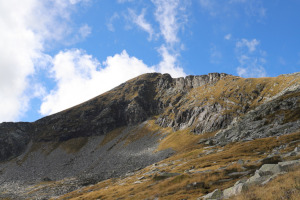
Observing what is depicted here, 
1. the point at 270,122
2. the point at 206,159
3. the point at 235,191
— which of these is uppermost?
the point at 235,191

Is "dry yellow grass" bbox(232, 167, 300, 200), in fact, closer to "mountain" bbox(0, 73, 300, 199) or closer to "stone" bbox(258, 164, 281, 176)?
"stone" bbox(258, 164, 281, 176)

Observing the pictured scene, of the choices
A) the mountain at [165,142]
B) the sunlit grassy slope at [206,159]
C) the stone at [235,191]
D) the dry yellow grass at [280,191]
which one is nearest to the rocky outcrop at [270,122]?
the mountain at [165,142]

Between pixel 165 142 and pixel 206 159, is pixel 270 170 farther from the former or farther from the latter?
pixel 165 142

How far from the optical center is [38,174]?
132 metres

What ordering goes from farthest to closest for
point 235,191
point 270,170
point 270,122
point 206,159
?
point 270,122 → point 206,159 → point 270,170 → point 235,191

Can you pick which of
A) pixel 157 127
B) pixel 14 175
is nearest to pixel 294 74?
pixel 157 127

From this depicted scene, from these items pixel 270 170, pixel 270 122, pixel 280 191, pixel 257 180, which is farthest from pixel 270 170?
pixel 270 122

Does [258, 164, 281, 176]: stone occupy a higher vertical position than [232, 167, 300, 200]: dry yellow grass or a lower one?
lower

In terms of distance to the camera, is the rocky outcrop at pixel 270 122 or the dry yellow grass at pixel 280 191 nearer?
the dry yellow grass at pixel 280 191

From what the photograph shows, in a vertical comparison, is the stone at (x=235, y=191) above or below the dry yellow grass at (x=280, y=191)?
below

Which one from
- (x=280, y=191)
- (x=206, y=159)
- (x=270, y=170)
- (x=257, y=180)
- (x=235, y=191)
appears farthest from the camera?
(x=206, y=159)

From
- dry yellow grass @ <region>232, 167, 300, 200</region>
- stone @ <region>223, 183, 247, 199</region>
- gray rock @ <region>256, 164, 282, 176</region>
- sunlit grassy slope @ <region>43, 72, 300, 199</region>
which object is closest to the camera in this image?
dry yellow grass @ <region>232, 167, 300, 200</region>

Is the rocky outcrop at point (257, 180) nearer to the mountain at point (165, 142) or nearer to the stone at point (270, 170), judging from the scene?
the stone at point (270, 170)

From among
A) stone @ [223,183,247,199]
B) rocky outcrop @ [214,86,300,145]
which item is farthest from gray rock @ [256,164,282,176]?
rocky outcrop @ [214,86,300,145]
